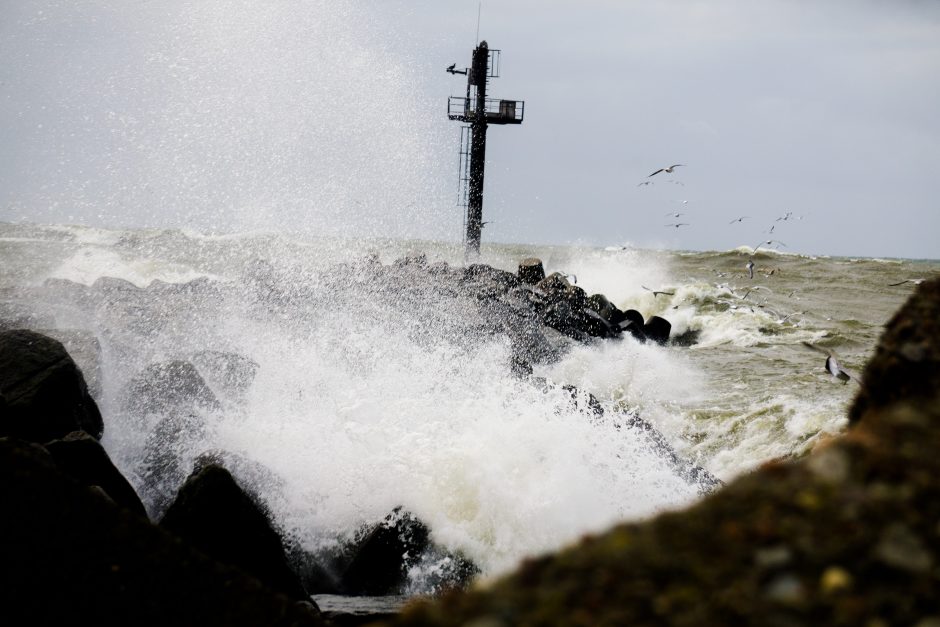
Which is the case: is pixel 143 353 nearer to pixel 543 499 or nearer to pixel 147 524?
pixel 543 499

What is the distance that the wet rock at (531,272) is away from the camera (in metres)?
17.1

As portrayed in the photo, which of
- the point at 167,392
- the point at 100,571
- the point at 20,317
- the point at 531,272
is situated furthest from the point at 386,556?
the point at 531,272

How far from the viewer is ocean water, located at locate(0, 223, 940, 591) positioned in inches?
221

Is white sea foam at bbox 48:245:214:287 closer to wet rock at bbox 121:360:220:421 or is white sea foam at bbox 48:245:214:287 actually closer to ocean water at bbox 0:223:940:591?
ocean water at bbox 0:223:940:591

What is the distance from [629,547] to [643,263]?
2737 cm

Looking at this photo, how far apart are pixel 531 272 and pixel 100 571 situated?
1568 centimetres

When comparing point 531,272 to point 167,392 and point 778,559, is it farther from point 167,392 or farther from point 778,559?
point 778,559

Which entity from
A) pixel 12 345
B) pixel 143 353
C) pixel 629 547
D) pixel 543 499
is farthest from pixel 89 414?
pixel 629 547

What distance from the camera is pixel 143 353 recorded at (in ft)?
26.6

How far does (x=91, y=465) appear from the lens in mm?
3691

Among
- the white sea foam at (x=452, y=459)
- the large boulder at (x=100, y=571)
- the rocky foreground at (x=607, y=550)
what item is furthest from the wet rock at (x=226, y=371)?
the large boulder at (x=100, y=571)

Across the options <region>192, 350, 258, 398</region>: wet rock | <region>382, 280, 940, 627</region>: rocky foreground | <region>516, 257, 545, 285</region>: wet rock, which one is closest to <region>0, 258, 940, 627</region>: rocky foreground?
<region>382, 280, 940, 627</region>: rocky foreground

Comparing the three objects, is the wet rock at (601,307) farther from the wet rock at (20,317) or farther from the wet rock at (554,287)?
the wet rock at (20,317)

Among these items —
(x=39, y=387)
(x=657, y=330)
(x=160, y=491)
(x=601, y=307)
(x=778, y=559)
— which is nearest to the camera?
(x=778, y=559)
